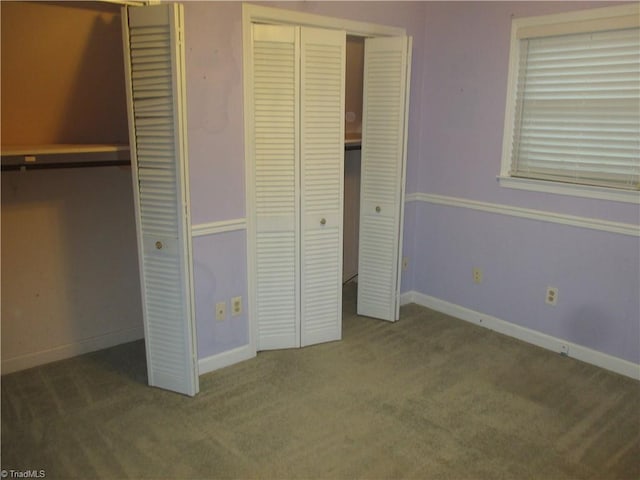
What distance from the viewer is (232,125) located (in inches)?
115

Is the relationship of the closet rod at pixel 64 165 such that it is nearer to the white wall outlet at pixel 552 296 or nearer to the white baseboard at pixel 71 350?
the white baseboard at pixel 71 350

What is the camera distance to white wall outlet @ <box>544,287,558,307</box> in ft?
11.0

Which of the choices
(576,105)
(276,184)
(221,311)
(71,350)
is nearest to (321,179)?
(276,184)

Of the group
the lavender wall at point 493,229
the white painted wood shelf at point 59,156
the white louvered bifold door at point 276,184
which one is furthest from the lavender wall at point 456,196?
the white painted wood shelf at point 59,156

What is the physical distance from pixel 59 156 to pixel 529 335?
3139mm

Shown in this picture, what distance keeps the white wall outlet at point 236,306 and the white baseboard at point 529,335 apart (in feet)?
4.89

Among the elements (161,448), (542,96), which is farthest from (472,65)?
(161,448)

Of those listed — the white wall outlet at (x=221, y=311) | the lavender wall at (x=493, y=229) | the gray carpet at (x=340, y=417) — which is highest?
the lavender wall at (x=493, y=229)

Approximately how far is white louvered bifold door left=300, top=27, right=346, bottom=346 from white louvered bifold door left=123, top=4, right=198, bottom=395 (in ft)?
2.80

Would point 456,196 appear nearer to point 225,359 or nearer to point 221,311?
point 221,311

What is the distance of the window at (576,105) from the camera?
2.91 meters

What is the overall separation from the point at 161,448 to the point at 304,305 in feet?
4.16

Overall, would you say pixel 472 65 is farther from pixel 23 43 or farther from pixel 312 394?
pixel 23 43

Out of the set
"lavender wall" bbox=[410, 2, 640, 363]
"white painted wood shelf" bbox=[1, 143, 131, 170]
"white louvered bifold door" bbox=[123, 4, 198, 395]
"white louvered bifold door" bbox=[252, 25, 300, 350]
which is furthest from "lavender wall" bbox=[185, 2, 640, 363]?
"white painted wood shelf" bbox=[1, 143, 131, 170]
